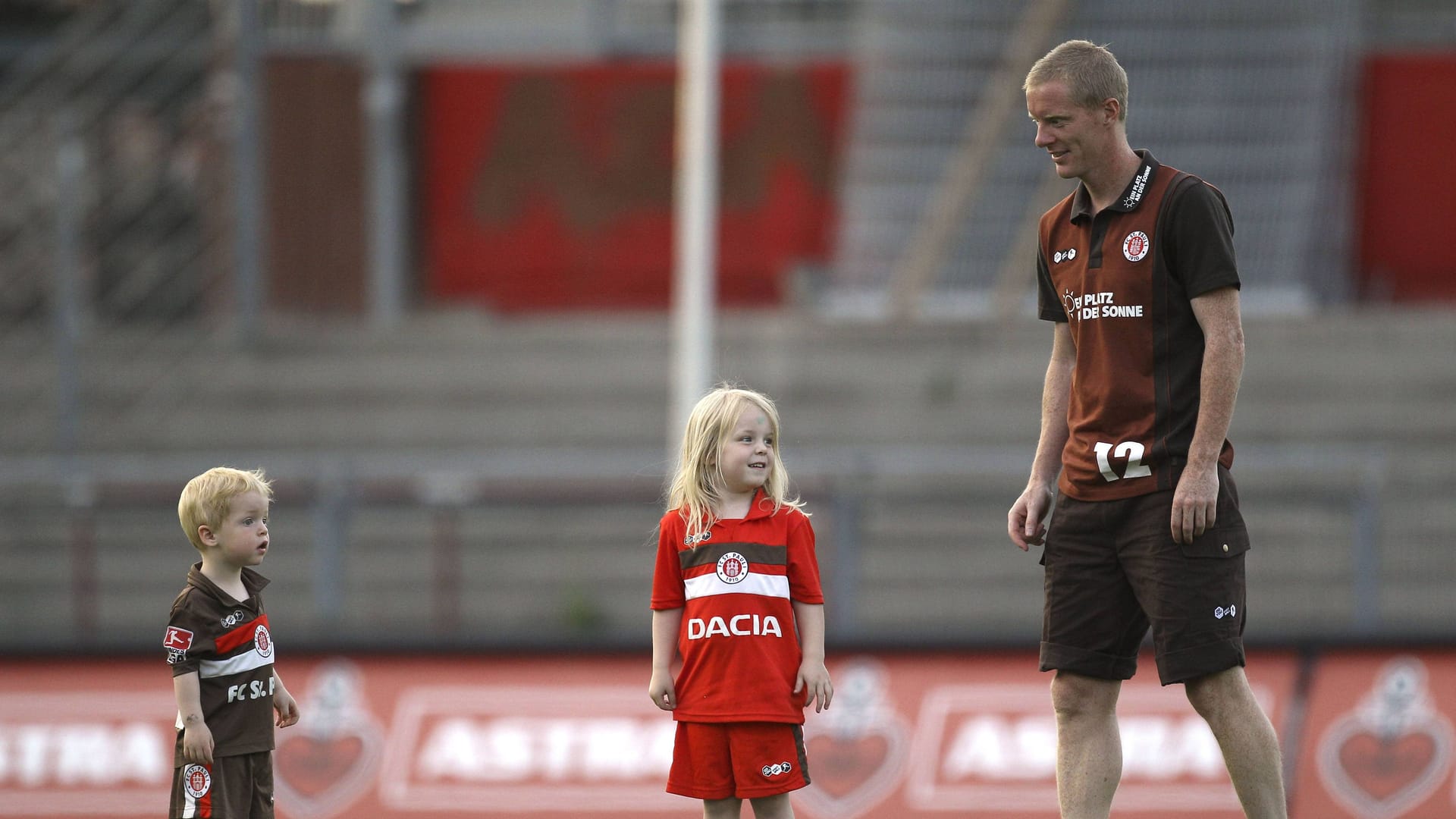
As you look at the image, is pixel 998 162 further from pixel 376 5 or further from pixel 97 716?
pixel 97 716

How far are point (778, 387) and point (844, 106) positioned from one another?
410cm

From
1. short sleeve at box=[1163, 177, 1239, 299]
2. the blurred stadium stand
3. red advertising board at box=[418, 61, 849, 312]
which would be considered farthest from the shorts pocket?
red advertising board at box=[418, 61, 849, 312]

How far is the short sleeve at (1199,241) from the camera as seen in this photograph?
13.4 feet

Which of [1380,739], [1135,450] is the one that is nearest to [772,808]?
[1135,450]

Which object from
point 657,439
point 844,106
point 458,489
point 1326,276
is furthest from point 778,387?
point 1326,276

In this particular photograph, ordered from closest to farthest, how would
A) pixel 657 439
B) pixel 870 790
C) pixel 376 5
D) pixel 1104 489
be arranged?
pixel 1104 489
pixel 870 790
pixel 657 439
pixel 376 5

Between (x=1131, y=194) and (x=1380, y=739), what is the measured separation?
13.5ft

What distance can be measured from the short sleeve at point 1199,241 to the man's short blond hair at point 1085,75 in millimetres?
267

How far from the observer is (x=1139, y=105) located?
14.6m

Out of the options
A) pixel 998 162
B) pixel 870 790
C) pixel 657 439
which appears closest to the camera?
pixel 870 790

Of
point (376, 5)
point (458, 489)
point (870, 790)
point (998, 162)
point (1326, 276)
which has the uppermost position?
point (376, 5)

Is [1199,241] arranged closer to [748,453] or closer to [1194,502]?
[1194,502]

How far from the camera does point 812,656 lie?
425cm

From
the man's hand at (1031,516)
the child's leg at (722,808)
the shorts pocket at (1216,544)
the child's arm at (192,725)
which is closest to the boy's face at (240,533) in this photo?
the child's arm at (192,725)
